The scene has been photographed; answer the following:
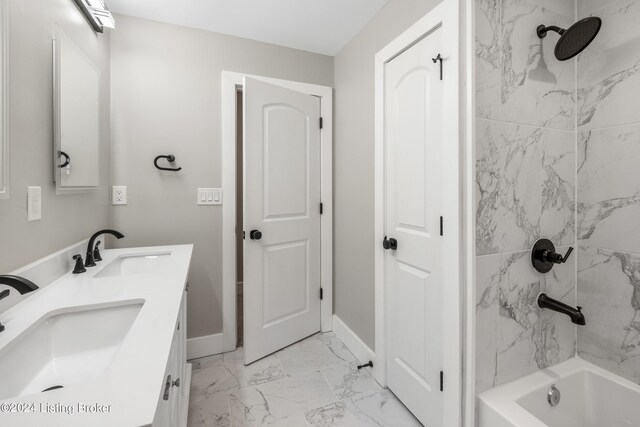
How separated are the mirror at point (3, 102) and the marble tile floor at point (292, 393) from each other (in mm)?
1354

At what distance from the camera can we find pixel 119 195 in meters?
1.90

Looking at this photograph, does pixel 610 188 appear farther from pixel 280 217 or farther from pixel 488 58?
pixel 280 217

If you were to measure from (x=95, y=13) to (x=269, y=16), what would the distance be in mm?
969

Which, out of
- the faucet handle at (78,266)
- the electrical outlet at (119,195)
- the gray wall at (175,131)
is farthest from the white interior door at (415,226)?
the electrical outlet at (119,195)

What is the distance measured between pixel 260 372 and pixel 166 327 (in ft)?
4.59

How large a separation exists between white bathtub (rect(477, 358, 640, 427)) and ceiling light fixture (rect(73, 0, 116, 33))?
260cm

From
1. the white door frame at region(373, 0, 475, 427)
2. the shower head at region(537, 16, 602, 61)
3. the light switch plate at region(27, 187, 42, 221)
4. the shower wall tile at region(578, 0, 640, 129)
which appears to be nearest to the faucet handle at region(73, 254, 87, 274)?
the light switch plate at region(27, 187, 42, 221)

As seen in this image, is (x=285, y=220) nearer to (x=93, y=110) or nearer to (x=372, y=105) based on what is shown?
(x=372, y=105)

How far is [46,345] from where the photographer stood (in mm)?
813

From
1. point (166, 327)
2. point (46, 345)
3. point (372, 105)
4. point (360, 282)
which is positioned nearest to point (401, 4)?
point (372, 105)

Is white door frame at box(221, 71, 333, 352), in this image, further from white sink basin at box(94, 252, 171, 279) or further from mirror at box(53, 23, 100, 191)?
mirror at box(53, 23, 100, 191)

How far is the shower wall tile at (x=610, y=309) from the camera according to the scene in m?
1.22

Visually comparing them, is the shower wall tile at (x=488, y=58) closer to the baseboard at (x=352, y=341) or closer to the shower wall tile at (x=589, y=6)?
the shower wall tile at (x=589, y=6)

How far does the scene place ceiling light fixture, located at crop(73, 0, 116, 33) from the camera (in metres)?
1.48
